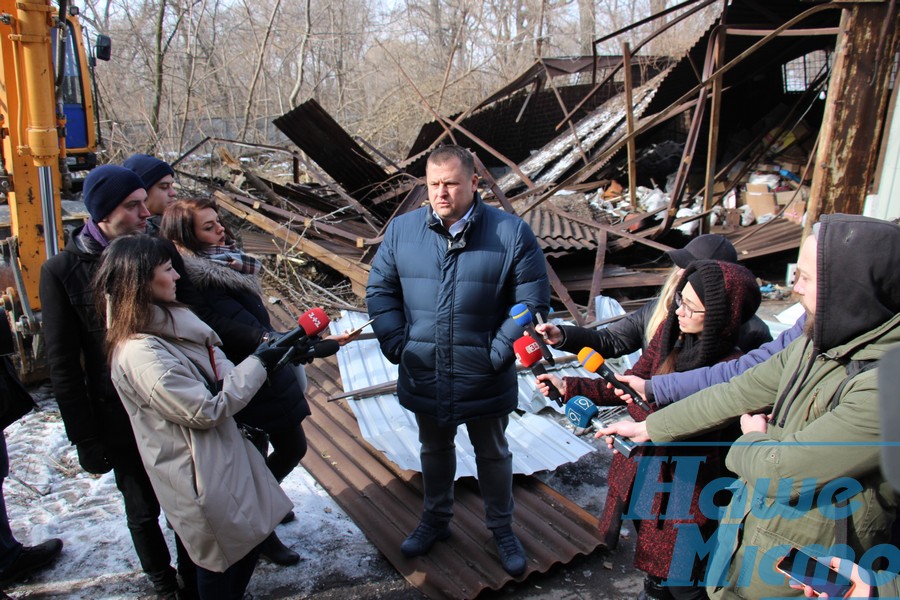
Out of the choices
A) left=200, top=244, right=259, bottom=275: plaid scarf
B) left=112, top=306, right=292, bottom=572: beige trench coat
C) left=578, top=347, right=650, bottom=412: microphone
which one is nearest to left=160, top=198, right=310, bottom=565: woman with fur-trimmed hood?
left=200, top=244, right=259, bottom=275: plaid scarf

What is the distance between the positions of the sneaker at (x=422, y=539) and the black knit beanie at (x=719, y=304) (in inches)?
56.4

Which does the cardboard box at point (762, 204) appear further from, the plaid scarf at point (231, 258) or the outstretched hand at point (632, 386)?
the plaid scarf at point (231, 258)

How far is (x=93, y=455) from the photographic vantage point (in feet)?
7.85

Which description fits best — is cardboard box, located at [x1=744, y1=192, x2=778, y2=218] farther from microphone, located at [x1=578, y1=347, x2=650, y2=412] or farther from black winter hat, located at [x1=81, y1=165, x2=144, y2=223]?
black winter hat, located at [x1=81, y1=165, x2=144, y2=223]

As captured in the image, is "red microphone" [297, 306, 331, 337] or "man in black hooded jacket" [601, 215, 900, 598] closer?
"man in black hooded jacket" [601, 215, 900, 598]

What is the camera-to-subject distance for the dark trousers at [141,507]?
7.99 feet

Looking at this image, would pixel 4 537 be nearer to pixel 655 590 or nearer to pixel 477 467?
pixel 477 467

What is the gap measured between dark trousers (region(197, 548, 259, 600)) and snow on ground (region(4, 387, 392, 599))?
0.42 meters

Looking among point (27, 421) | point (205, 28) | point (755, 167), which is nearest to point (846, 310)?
point (27, 421)

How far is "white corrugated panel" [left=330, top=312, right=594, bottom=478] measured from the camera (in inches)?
141

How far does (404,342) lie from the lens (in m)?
2.75

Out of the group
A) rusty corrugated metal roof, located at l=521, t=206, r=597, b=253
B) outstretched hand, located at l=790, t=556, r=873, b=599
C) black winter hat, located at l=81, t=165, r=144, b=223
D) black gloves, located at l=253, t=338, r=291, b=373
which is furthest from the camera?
rusty corrugated metal roof, located at l=521, t=206, r=597, b=253

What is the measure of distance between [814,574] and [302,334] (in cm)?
178

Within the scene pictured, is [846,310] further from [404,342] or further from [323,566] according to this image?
[323,566]
